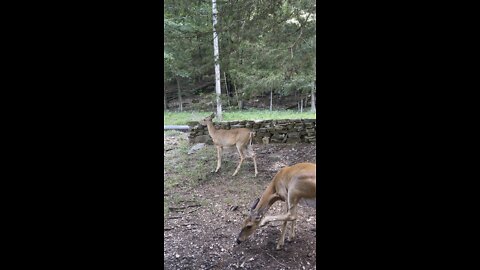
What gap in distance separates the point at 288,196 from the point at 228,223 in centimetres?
103

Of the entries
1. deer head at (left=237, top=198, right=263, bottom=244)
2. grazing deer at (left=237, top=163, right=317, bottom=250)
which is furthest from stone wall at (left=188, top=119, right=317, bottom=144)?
deer head at (left=237, top=198, right=263, bottom=244)

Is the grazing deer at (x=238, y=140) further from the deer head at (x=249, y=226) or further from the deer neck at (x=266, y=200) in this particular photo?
→ the deer head at (x=249, y=226)

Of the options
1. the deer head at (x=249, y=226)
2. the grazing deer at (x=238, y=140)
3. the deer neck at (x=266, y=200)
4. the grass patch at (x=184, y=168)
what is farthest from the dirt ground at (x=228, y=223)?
the deer neck at (x=266, y=200)

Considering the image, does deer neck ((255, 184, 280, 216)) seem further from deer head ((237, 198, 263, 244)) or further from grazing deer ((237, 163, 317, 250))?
deer head ((237, 198, 263, 244))

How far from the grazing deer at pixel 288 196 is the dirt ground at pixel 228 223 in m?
0.20

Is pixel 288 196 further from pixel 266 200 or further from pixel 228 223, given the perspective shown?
pixel 228 223

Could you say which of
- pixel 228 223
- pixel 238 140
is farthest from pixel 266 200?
pixel 238 140

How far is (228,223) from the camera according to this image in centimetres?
409

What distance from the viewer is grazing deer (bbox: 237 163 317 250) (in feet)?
10.6

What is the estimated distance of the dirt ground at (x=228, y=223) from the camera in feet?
10.3
